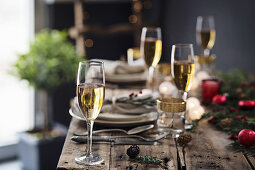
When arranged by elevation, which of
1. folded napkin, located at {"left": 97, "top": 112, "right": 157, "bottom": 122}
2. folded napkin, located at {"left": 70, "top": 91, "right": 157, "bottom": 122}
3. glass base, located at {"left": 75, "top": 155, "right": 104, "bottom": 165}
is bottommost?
glass base, located at {"left": 75, "top": 155, "right": 104, "bottom": 165}

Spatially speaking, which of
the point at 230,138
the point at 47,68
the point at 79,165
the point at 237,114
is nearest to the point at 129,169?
the point at 79,165

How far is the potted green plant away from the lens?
9.66 ft

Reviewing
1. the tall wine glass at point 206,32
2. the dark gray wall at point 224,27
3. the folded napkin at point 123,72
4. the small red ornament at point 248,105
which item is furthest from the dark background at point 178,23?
the small red ornament at point 248,105

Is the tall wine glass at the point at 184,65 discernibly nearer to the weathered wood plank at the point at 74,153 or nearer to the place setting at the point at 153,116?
the place setting at the point at 153,116

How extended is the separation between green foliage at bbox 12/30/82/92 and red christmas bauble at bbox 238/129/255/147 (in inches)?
88.4

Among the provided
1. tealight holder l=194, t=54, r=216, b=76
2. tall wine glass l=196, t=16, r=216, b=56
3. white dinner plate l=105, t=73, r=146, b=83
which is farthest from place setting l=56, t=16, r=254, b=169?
tall wine glass l=196, t=16, r=216, b=56

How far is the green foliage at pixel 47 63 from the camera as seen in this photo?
2936mm

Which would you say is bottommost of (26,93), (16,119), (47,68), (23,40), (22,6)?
(16,119)

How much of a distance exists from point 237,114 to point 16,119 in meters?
3.00

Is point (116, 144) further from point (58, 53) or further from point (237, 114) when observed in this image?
point (58, 53)

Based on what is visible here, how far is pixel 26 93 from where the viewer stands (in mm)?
3775

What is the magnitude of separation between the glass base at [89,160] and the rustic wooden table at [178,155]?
0.01 meters

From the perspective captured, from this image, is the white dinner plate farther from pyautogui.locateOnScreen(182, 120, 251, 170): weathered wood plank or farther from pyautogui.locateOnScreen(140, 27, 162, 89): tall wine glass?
pyautogui.locateOnScreen(182, 120, 251, 170): weathered wood plank

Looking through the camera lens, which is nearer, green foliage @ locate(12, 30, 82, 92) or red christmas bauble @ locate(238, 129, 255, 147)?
red christmas bauble @ locate(238, 129, 255, 147)
